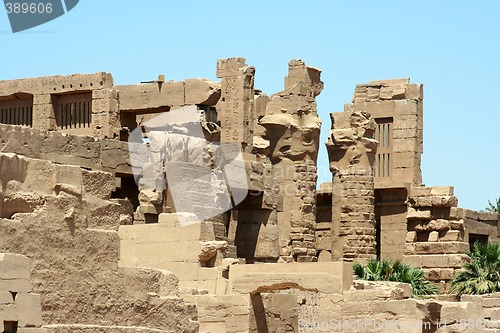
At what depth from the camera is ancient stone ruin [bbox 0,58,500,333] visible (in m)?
15.1

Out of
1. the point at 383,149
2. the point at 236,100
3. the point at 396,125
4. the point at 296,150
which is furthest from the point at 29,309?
the point at 383,149

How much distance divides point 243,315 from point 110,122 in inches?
494

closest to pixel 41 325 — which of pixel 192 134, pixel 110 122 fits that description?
pixel 192 134

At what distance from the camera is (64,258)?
15.0 meters

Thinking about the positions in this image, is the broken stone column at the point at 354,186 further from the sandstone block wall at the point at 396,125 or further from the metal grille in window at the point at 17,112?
the metal grille in window at the point at 17,112

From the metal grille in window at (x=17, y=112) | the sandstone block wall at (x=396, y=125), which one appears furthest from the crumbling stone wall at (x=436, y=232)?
the metal grille in window at (x=17, y=112)

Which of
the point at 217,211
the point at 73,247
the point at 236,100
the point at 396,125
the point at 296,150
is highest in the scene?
the point at 396,125

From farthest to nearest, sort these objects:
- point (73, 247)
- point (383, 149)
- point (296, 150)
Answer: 1. point (383, 149)
2. point (296, 150)
3. point (73, 247)

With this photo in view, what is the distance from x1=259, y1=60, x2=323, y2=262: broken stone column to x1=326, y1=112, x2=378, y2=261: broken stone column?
1.60m

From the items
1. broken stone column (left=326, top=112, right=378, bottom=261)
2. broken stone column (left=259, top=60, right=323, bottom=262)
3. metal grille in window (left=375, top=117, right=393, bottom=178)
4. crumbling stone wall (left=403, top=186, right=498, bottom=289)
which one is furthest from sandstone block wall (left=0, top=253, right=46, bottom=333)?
metal grille in window (left=375, top=117, right=393, bottom=178)

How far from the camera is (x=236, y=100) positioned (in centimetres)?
3241

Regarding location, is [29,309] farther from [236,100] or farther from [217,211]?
[236,100]

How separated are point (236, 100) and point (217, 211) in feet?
19.9

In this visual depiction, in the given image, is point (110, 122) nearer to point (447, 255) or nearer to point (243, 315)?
point (447, 255)
